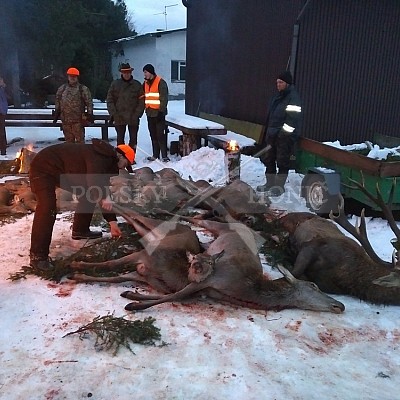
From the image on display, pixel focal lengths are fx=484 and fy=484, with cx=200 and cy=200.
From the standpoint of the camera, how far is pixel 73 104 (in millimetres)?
9562

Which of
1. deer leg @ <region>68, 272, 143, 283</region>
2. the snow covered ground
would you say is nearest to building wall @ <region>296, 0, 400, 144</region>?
the snow covered ground

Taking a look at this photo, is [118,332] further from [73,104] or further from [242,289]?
[73,104]

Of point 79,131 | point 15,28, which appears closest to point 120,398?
point 79,131

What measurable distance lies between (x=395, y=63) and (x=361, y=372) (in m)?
8.85

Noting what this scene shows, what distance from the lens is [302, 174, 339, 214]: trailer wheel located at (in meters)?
6.80

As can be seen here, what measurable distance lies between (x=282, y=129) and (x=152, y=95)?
11.5ft

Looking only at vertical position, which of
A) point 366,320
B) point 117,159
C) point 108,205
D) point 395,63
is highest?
point 395,63

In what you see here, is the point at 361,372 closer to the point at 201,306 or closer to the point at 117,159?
the point at 201,306

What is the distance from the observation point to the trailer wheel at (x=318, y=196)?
6805 mm

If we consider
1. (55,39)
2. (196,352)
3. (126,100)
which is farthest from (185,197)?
(55,39)

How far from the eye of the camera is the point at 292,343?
3.67 m

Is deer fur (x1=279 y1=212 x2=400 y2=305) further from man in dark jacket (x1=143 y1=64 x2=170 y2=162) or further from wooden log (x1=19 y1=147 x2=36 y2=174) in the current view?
man in dark jacket (x1=143 y1=64 x2=170 y2=162)

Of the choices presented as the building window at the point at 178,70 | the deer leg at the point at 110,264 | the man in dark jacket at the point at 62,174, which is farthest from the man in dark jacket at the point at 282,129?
the building window at the point at 178,70

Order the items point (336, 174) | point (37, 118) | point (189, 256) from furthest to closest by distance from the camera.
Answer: point (37, 118) < point (336, 174) < point (189, 256)
